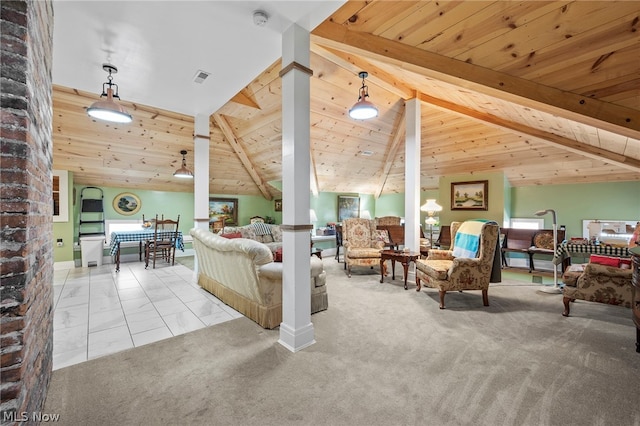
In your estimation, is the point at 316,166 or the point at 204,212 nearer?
the point at 204,212

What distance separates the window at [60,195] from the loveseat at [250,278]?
3580 mm

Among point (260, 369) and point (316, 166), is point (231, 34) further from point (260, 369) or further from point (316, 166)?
point (316, 166)

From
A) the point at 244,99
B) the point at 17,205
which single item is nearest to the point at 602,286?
the point at 17,205

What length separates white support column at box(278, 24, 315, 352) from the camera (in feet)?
7.79

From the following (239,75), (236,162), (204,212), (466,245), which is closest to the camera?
(239,75)

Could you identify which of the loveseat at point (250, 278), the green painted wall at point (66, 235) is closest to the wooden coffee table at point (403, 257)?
the loveseat at point (250, 278)

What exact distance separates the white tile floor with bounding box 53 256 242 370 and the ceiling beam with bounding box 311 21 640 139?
3.19 meters

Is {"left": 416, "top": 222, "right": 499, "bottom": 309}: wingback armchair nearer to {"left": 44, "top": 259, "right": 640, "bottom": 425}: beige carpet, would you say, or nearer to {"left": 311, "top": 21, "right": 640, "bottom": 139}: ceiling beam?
{"left": 44, "top": 259, "right": 640, "bottom": 425}: beige carpet

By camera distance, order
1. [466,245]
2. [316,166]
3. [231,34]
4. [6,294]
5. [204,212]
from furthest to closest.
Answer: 1. [316,166]
2. [204,212]
3. [466,245]
4. [231,34]
5. [6,294]

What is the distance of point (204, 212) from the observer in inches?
179

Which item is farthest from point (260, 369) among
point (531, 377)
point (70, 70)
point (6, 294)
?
point (70, 70)

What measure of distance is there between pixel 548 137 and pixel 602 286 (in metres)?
2.43

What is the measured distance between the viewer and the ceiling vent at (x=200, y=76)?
3146 millimetres

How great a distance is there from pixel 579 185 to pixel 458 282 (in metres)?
4.42
